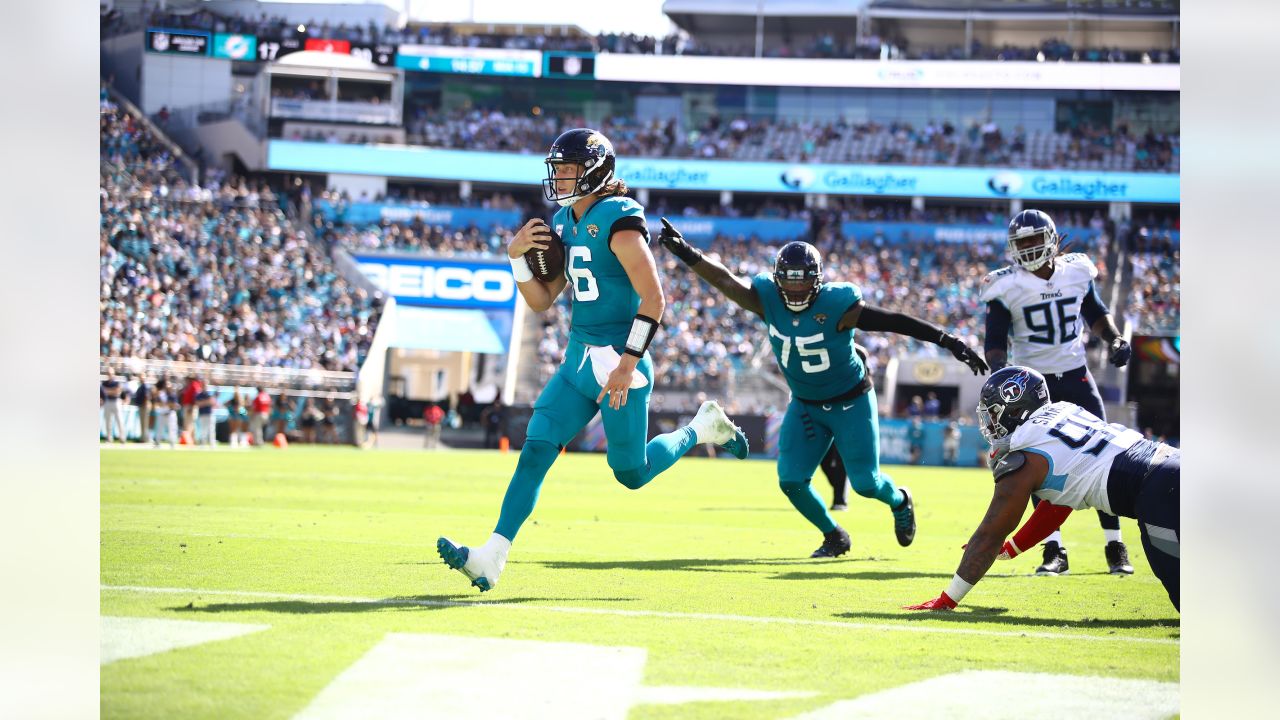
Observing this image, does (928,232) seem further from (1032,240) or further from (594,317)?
(594,317)

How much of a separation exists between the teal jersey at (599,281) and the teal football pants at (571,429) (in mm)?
129

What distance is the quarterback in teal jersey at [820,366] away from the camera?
7.78 meters

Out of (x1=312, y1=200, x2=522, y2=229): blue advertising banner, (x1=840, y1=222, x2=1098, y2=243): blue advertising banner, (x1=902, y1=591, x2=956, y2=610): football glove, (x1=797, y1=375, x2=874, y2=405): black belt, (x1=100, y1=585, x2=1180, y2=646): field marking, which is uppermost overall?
(x1=312, y1=200, x2=522, y2=229): blue advertising banner

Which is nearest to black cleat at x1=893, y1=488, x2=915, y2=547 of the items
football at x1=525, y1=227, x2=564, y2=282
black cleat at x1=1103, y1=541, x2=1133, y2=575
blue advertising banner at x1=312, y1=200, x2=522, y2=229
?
black cleat at x1=1103, y1=541, x2=1133, y2=575

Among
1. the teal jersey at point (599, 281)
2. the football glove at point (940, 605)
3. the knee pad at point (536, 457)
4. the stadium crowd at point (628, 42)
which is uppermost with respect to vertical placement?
the stadium crowd at point (628, 42)

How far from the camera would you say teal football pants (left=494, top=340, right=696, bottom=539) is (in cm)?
588

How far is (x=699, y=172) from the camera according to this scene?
147 feet

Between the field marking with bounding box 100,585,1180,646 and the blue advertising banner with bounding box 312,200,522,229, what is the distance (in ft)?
124

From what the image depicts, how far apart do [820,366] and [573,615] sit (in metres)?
3.31

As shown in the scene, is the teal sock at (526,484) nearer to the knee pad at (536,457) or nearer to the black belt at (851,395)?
the knee pad at (536,457)

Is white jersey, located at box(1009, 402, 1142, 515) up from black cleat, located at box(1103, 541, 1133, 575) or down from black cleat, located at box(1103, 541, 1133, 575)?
up

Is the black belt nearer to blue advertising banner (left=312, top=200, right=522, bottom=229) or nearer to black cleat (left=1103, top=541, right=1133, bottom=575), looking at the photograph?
black cleat (left=1103, top=541, right=1133, bottom=575)

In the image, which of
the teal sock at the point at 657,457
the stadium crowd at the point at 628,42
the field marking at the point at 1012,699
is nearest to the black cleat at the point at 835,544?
the teal sock at the point at 657,457
